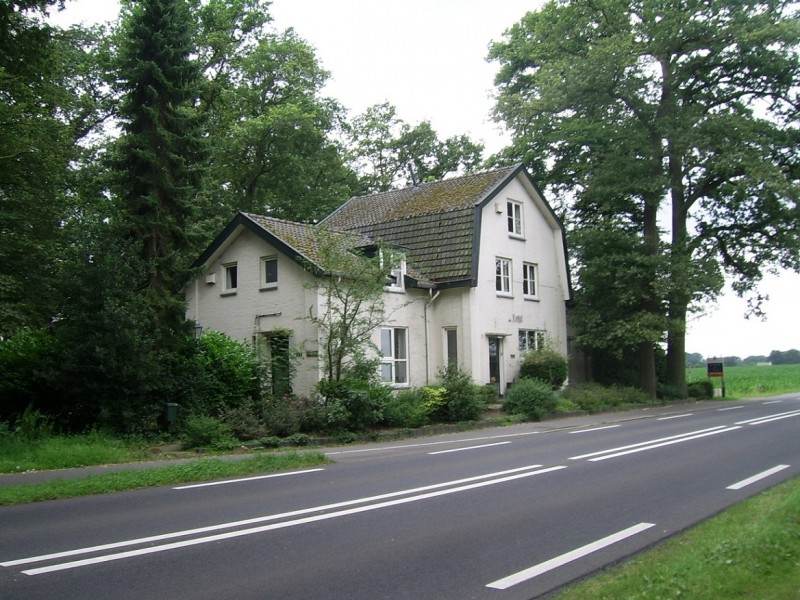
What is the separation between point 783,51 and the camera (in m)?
31.6

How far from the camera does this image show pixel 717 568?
19.2 ft

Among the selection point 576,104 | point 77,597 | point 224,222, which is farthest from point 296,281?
point 77,597

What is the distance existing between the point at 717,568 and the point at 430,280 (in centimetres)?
2267

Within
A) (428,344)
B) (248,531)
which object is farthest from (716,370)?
(248,531)

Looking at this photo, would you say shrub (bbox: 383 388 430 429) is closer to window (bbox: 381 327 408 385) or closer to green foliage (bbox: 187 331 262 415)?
green foliage (bbox: 187 331 262 415)

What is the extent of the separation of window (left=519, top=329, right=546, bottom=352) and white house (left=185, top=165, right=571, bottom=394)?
0.06 metres

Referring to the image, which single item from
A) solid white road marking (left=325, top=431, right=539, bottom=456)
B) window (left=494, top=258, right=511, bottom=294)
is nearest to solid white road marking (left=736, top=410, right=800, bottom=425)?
solid white road marking (left=325, top=431, right=539, bottom=456)

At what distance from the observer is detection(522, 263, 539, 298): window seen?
105 feet

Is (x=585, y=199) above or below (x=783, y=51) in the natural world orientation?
below

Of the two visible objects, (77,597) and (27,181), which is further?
(27,181)

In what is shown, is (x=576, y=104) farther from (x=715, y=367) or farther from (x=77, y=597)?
(x=77, y=597)

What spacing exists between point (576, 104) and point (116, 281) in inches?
896

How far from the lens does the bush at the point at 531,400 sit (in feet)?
80.9

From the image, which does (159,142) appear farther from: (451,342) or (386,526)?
(386,526)
